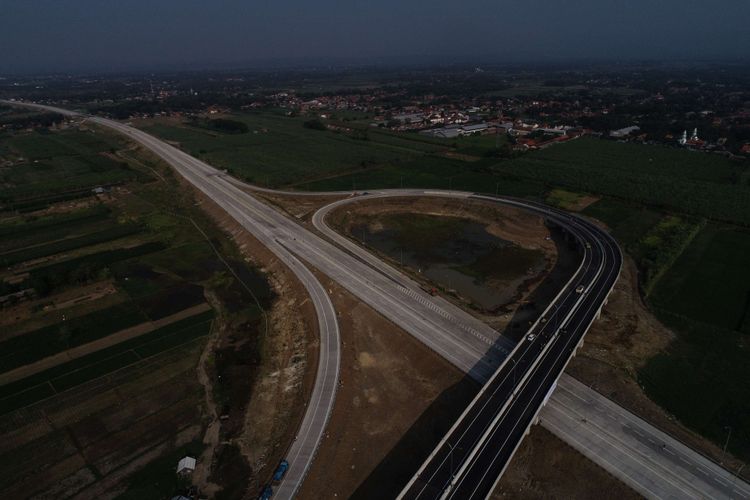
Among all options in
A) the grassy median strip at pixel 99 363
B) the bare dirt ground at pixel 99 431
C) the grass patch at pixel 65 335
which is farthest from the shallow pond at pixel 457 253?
the grass patch at pixel 65 335

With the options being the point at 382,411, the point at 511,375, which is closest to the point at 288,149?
the point at 382,411

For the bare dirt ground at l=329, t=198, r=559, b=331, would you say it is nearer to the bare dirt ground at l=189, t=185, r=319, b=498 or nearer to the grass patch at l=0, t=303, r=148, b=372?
the bare dirt ground at l=189, t=185, r=319, b=498

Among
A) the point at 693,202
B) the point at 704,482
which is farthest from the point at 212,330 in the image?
the point at 693,202

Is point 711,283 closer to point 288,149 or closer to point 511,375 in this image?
point 511,375

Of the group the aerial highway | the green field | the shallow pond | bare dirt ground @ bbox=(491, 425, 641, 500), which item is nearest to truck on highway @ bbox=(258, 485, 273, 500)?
the aerial highway

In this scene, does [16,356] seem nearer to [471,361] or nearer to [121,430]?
[121,430]
